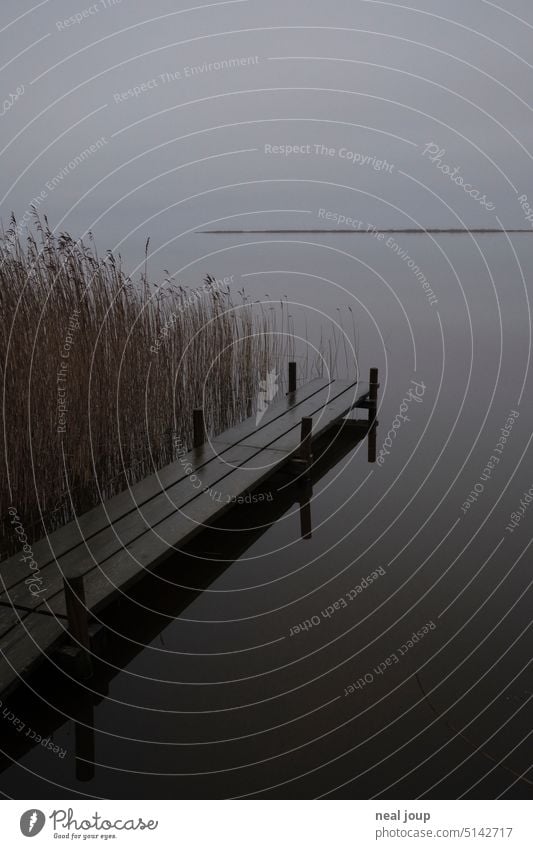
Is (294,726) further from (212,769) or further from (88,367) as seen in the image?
(88,367)

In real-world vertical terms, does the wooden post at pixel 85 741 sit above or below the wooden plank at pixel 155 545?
below

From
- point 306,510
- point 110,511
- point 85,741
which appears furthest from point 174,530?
point 306,510

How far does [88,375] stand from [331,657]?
6.77 ft

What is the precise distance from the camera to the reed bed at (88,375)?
358cm

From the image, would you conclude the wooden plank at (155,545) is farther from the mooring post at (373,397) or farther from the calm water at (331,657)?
Result: the mooring post at (373,397)

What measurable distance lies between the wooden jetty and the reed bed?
1.20ft

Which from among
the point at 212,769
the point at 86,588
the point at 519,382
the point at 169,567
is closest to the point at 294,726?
the point at 212,769

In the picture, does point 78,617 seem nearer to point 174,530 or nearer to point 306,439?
point 174,530

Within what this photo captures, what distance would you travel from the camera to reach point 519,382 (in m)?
7.18

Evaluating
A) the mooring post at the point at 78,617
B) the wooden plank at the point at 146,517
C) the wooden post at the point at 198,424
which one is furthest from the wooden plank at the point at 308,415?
the mooring post at the point at 78,617

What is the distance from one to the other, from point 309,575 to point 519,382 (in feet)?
14.9

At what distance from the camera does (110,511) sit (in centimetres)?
334

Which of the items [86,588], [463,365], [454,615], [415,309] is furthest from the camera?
[415,309]

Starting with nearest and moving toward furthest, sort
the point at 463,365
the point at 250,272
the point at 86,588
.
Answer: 1. the point at 86,588
2. the point at 463,365
3. the point at 250,272
